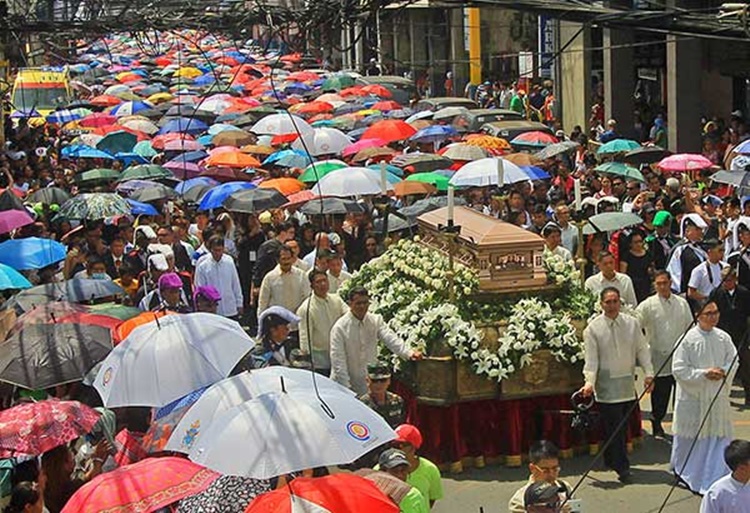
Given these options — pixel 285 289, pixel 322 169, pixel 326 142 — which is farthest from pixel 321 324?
pixel 326 142

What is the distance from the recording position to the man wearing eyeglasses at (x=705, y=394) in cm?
1067

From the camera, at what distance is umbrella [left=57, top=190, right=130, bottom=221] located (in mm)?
16891

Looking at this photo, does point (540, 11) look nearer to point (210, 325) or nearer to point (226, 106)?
point (210, 325)

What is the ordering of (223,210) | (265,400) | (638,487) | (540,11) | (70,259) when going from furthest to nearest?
1. (223,210)
2. (70,259)
3. (638,487)
4. (540,11)
5. (265,400)

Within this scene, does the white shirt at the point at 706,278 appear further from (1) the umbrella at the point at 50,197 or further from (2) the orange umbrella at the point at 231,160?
(2) the orange umbrella at the point at 231,160

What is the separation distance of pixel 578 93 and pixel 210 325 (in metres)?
24.3

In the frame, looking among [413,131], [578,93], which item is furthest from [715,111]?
[413,131]

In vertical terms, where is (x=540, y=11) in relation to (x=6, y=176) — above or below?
above

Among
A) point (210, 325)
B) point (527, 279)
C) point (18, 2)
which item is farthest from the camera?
→ point (18, 2)

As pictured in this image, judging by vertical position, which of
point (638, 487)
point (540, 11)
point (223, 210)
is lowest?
point (638, 487)

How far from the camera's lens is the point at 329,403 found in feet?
25.3

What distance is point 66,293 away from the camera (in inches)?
497

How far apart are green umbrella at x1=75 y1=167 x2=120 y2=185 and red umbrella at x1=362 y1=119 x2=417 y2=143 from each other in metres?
4.44

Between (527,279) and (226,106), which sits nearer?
(527,279)
